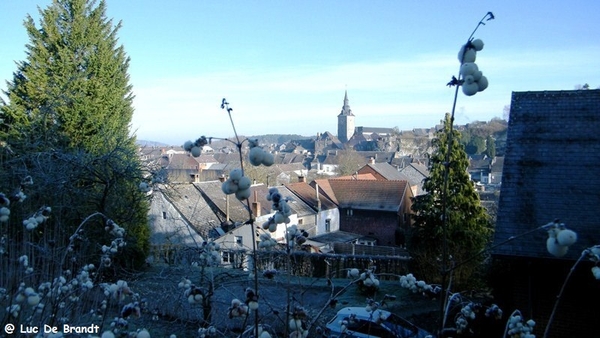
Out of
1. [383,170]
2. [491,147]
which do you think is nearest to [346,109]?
[491,147]

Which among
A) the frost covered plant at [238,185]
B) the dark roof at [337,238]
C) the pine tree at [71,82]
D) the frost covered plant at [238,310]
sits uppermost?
the pine tree at [71,82]

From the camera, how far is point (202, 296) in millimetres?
2232

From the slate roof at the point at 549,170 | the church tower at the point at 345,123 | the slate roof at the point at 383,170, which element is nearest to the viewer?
the slate roof at the point at 549,170

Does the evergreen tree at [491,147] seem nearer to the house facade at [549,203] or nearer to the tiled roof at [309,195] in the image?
the tiled roof at [309,195]

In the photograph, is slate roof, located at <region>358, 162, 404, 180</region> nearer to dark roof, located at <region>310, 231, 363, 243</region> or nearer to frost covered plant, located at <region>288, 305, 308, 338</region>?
dark roof, located at <region>310, 231, 363, 243</region>

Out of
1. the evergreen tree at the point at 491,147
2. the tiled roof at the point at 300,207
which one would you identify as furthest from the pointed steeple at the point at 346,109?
the tiled roof at the point at 300,207

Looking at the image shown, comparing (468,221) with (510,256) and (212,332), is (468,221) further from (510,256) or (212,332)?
(212,332)

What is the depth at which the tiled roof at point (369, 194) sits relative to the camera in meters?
33.4

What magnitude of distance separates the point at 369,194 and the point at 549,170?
25.2 meters

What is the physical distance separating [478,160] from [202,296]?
3183 inches

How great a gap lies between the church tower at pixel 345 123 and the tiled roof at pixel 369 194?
114m

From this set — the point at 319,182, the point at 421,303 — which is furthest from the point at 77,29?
the point at 319,182

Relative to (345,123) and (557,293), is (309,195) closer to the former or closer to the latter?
(557,293)

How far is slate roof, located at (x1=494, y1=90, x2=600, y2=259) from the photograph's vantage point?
8.83 meters
